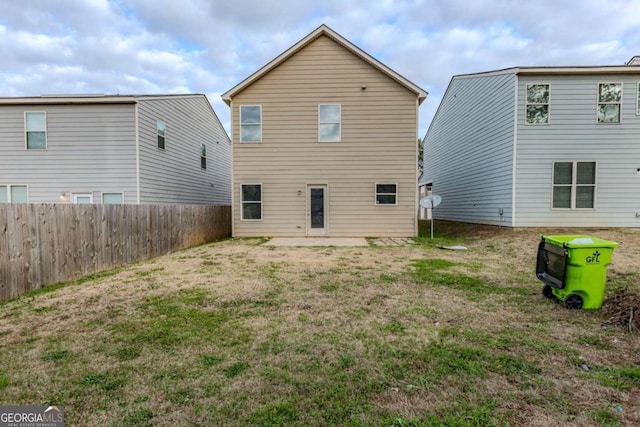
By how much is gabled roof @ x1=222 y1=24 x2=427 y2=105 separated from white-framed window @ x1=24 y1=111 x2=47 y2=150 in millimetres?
6691

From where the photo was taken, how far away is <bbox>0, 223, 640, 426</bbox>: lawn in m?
2.09

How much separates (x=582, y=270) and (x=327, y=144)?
9220 millimetres

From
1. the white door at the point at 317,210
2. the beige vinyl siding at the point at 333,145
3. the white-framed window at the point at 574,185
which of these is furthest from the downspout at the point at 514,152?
the white door at the point at 317,210

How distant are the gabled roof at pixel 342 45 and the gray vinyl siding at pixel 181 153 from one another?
10.7ft

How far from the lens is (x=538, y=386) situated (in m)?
2.35

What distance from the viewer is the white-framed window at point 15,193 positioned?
428 inches

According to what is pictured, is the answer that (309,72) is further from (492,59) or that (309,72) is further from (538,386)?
(492,59)

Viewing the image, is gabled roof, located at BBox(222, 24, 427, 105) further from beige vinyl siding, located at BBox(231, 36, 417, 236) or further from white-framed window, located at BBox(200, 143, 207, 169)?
white-framed window, located at BBox(200, 143, 207, 169)

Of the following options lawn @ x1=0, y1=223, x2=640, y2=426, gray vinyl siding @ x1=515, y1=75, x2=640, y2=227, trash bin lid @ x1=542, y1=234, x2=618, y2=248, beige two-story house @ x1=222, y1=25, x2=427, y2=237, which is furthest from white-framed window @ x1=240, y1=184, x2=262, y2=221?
trash bin lid @ x1=542, y1=234, x2=618, y2=248

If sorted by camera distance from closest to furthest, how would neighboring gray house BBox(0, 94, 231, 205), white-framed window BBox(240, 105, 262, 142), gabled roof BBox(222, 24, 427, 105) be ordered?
1. neighboring gray house BBox(0, 94, 231, 205)
2. gabled roof BBox(222, 24, 427, 105)
3. white-framed window BBox(240, 105, 262, 142)

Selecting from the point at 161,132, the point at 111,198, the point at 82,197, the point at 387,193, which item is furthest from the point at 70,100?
the point at 387,193

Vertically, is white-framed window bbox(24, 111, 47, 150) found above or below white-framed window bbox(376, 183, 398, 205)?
above

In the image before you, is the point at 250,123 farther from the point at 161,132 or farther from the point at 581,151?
the point at 581,151

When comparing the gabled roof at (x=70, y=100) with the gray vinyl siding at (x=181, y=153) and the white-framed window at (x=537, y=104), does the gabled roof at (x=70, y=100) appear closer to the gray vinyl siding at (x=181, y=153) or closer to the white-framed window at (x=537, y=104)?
the gray vinyl siding at (x=181, y=153)
